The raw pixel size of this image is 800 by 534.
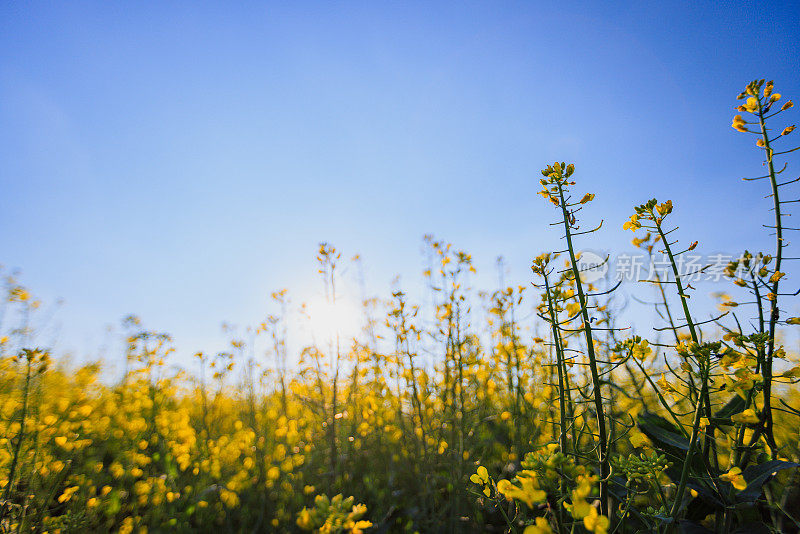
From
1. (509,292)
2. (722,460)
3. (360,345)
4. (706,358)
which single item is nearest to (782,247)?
(706,358)

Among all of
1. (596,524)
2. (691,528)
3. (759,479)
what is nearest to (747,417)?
(759,479)

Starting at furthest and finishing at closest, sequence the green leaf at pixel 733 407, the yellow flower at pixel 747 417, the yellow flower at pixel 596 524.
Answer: the green leaf at pixel 733 407, the yellow flower at pixel 747 417, the yellow flower at pixel 596 524

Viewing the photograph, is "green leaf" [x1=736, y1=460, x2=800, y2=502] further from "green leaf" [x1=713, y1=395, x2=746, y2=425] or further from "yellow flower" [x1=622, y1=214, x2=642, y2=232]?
"yellow flower" [x1=622, y1=214, x2=642, y2=232]

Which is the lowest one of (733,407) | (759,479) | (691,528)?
(691,528)

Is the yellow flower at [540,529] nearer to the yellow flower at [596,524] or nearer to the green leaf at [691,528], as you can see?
the yellow flower at [596,524]

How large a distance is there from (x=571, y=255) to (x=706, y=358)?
0.41 m

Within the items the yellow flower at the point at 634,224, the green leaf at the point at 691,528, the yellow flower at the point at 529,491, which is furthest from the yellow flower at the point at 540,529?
the yellow flower at the point at 634,224

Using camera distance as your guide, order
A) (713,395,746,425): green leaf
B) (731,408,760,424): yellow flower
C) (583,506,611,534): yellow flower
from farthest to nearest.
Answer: (713,395,746,425): green leaf → (731,408,760,424): yellow flower → (583,506,611,534): yellow flower

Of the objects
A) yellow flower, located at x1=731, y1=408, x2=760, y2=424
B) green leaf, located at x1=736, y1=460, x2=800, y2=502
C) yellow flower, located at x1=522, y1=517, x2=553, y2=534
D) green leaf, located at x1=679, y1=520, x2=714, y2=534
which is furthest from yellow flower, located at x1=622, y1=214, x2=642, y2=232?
yellow flower, located at x1=522, y1=517, x2=553, y2=534

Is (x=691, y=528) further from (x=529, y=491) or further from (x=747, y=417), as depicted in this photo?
(x=529, y=491)

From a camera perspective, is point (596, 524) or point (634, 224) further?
point (634, 224)

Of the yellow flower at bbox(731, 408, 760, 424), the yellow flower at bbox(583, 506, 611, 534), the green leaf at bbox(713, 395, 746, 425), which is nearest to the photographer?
the yellow flower at bbox(583, 506, 611, 534)

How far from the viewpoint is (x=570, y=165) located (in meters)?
1.20

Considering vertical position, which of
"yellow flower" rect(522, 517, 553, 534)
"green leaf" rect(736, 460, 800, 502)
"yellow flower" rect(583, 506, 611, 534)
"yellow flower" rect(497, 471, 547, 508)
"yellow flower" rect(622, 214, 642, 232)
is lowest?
"green leaf" rect(736, 460, 800, 502)
